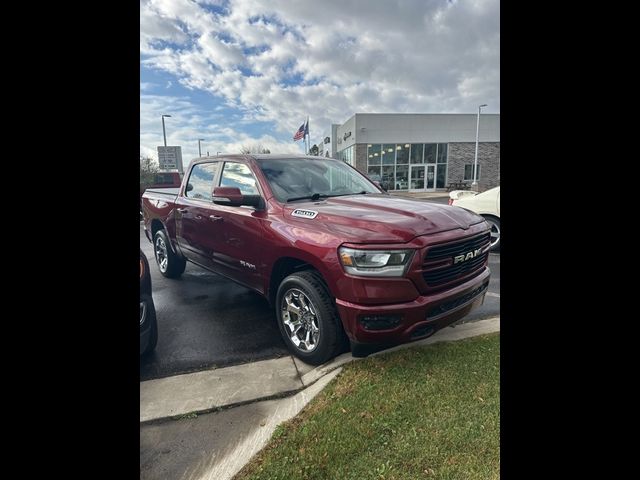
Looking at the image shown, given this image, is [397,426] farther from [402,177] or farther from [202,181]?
[402,177]

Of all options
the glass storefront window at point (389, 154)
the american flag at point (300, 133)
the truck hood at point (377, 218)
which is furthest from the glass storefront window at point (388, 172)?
the truck hood at point (377, 218)

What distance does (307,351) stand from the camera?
121 inches

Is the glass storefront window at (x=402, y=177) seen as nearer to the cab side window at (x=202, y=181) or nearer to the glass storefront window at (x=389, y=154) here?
the glass storefront window at (x=389, y=154)

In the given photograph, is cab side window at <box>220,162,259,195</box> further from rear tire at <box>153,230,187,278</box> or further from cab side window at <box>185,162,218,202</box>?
rear tire at <box>153,230,187,278</box>

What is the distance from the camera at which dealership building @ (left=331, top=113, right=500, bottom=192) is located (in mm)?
28078

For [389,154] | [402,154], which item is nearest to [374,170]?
[389,154]

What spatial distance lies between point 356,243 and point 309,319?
89 cm

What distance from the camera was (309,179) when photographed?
3945 mm

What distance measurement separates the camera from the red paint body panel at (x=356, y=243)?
2564 millimetres

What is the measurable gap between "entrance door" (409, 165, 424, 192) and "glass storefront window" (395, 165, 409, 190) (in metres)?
0.32
